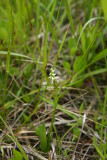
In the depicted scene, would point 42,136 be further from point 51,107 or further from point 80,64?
point 80,64

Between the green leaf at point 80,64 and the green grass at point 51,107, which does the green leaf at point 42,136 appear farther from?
the green leaf at point 80,64

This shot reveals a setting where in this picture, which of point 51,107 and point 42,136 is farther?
point 51,107

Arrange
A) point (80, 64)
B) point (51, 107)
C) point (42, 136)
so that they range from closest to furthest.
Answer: point (42, 136)
point (80, 64)
point (51, 107)

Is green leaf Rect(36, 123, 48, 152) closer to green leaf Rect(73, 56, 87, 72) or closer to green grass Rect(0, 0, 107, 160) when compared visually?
green grass Rect(0, 0, 107, 160)

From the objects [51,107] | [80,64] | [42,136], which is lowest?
[42,136]

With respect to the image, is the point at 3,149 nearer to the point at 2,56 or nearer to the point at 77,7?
the point at 2,56

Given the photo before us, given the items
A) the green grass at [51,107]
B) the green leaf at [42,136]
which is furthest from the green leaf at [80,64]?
the green leaf at [42,136]

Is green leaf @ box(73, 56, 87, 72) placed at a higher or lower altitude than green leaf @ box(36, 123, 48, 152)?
higher

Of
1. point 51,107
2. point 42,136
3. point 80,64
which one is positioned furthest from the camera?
point 51,107

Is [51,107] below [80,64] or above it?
Result: below

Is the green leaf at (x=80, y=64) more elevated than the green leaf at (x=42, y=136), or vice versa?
the green leaf at (x=80, y=64)

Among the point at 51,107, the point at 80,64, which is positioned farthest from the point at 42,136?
the point at 80,64

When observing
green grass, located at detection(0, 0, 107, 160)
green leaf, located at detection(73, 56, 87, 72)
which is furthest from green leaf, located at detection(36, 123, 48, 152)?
green leaf, located at detection(73, 56, 87, 72)
